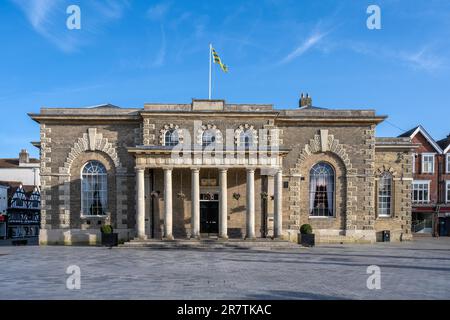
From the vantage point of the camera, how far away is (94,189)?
87.2 ft

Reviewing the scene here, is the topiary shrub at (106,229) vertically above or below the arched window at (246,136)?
below

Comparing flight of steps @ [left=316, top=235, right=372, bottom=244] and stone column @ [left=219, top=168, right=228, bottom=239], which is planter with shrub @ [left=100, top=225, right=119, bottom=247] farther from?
flight of steps @ [left=316, top=235, right=372, bottom=244]

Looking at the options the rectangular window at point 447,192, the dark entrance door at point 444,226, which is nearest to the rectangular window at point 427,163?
the rectangular window at point 447,192

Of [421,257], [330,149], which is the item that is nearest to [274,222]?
[330,149]

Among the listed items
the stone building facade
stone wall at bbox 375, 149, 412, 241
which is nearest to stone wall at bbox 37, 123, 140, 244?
the stone building facade

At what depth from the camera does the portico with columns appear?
79.6 ft

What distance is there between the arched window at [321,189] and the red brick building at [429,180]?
18.6 meters

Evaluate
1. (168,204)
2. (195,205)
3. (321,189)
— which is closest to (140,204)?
(168,204)

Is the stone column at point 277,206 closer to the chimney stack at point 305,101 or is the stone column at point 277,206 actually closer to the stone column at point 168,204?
the stone column at point 168,204

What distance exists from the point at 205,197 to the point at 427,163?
2740 centimetres

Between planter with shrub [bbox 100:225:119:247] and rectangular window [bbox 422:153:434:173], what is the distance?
33164 mm

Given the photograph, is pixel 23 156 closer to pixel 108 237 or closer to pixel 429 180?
pixel 108 237

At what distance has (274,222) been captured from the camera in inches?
976

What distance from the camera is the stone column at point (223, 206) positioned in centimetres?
2419
